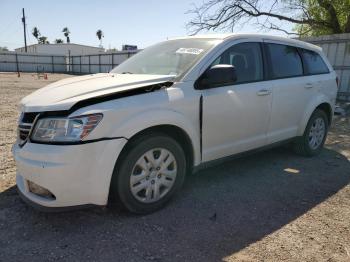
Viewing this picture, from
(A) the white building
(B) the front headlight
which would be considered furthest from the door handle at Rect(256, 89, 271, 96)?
(A) the white building

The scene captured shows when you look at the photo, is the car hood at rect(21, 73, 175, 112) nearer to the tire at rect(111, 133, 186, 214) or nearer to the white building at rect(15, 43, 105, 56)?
the tire at rect(111, 133, 186, 214)

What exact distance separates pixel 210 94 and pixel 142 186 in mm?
1194

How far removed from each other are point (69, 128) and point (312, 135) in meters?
4.03

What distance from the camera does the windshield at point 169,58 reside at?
357cm

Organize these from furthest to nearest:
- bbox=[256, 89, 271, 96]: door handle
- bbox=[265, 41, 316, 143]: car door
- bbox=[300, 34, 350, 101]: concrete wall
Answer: bbox=[300, 34, 350, 101]: concrete wall, bbox=[265, 41, 316, 143]: car door, bbox=[256, 89, 271, 96]: door handle

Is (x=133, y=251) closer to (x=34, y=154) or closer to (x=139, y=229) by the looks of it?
(x=139, y=229)

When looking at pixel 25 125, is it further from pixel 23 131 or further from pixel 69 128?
pixel 69 128

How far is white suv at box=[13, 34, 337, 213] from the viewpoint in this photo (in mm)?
2693

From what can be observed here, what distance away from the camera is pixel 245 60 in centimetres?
403

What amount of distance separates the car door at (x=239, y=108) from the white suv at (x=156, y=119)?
0.01 m

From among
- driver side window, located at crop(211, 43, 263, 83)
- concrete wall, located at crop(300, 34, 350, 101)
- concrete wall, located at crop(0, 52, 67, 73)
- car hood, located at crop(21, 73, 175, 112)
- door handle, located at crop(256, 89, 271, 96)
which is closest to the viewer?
car hood, located at crop(21, 73, 175, 112)

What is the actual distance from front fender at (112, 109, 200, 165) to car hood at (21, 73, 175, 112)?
285 millimetres

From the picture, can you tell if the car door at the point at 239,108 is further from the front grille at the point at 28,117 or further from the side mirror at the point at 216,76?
the front grille at the point at 28,117

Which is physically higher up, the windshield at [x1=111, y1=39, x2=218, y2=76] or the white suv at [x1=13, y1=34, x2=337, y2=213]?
the windshield at [x1=111, y1=39, x2=218, y2=76]
